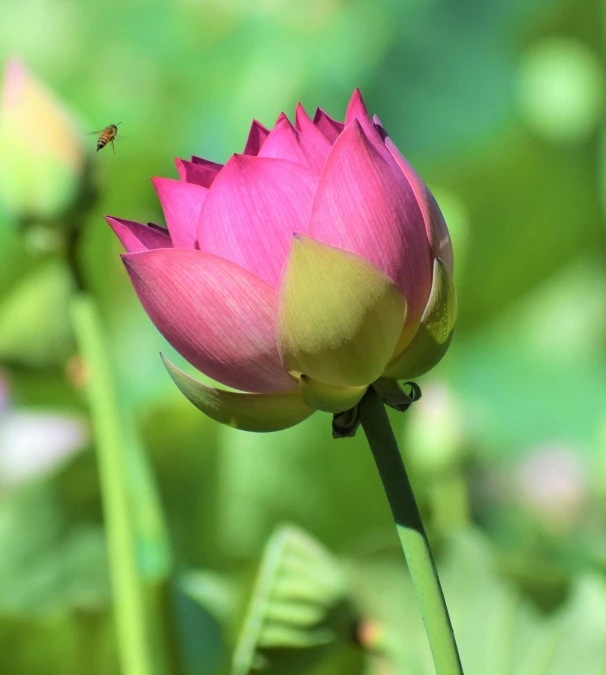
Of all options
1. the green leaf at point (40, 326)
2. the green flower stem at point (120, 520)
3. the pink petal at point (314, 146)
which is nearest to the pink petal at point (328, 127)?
the pink petal at point (314, 146)

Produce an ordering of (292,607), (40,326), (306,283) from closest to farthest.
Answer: (306,283), (292,607), (40,326)

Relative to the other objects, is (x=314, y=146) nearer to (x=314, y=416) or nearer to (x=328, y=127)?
(x=328, y=127)

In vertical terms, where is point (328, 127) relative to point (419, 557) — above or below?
above

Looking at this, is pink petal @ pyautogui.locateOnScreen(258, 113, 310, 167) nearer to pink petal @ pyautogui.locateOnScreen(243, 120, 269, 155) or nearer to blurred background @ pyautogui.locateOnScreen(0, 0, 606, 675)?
pink petal @ pyautogui.locateOnScreen(243, 120, 269, 155)

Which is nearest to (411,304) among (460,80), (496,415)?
(496,415)

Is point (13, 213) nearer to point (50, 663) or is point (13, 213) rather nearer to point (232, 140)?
point (50, 663)

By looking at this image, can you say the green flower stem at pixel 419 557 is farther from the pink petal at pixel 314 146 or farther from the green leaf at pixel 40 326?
the green leaf at pixel 40 326

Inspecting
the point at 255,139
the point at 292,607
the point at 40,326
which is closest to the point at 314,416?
the point at 40,326
